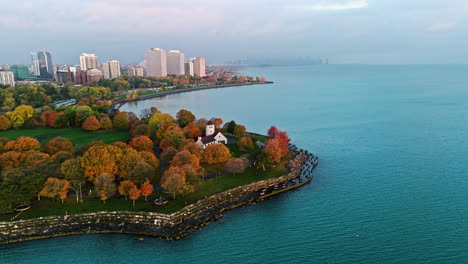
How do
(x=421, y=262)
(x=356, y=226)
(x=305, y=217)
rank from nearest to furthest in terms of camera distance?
1. (x=421, y=262)
2. (x=356, y=226)
3. (x=305, y=217)

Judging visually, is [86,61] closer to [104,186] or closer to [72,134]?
[72,134]

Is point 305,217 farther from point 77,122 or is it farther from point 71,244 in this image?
point 77,122

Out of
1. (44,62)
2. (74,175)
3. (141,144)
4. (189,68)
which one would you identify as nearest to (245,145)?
(141,144)

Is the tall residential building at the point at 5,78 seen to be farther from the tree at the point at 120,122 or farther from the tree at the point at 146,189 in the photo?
the tree at the point at 146,189

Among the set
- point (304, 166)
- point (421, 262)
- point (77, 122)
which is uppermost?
point (77, 122)

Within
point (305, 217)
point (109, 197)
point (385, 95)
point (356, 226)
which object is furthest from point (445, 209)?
point (385, 95)

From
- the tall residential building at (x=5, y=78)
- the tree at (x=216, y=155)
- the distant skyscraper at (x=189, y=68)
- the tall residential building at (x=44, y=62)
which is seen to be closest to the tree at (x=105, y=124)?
the tree at (x=216, y=155)
